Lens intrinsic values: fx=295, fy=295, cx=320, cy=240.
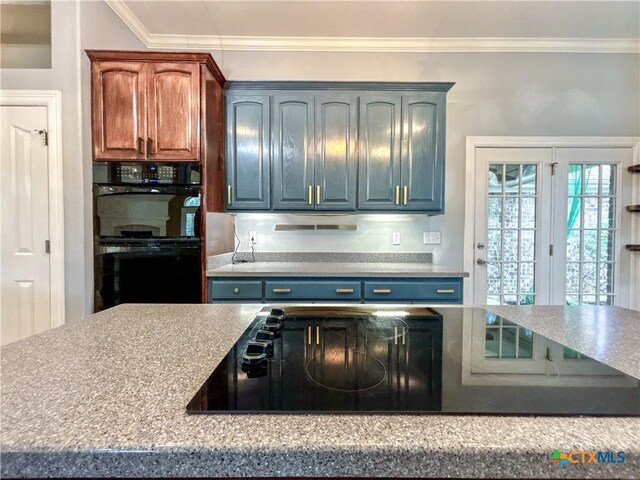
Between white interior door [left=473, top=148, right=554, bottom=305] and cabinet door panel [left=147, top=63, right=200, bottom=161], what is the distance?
244cm

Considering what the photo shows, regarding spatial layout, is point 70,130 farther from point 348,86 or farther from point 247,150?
point 348,86

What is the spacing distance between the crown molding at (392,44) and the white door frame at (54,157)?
109 centimetres

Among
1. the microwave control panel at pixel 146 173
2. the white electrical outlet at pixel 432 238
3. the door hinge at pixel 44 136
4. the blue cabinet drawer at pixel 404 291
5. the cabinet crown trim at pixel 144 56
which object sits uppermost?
the cabinet crown trim at pixel 144 56

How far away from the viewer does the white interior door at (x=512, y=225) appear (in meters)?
2.71

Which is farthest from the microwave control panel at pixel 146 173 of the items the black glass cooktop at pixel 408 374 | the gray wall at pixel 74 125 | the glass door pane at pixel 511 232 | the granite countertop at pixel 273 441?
the glass door pane at pixel 511 232

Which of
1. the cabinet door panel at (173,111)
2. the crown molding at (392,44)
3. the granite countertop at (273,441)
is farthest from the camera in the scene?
the crown molding at (392,44)

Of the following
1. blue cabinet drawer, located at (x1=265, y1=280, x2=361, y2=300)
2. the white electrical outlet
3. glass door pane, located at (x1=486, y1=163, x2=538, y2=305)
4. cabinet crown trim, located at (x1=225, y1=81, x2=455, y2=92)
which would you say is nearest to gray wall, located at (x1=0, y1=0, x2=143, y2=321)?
cabinet crown trim, located at (x1=225, y1=81, x2=455, y2=92)

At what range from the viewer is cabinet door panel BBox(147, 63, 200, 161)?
6.86 ft

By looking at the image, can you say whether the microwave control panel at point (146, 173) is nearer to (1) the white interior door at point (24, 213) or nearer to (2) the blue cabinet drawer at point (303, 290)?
(1) the white interior door at point (24, 213)

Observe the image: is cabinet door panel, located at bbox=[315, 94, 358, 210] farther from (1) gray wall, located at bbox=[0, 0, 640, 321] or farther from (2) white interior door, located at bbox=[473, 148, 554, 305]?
(2) white interior door, located at bbox=[473, 148, 554, 305]

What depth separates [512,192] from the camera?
2.72 metres

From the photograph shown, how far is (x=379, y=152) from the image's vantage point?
2389 millimetres

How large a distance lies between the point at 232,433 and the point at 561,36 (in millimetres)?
3795

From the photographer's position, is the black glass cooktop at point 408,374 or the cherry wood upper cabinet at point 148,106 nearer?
the black glass cooktop at point 408,374
